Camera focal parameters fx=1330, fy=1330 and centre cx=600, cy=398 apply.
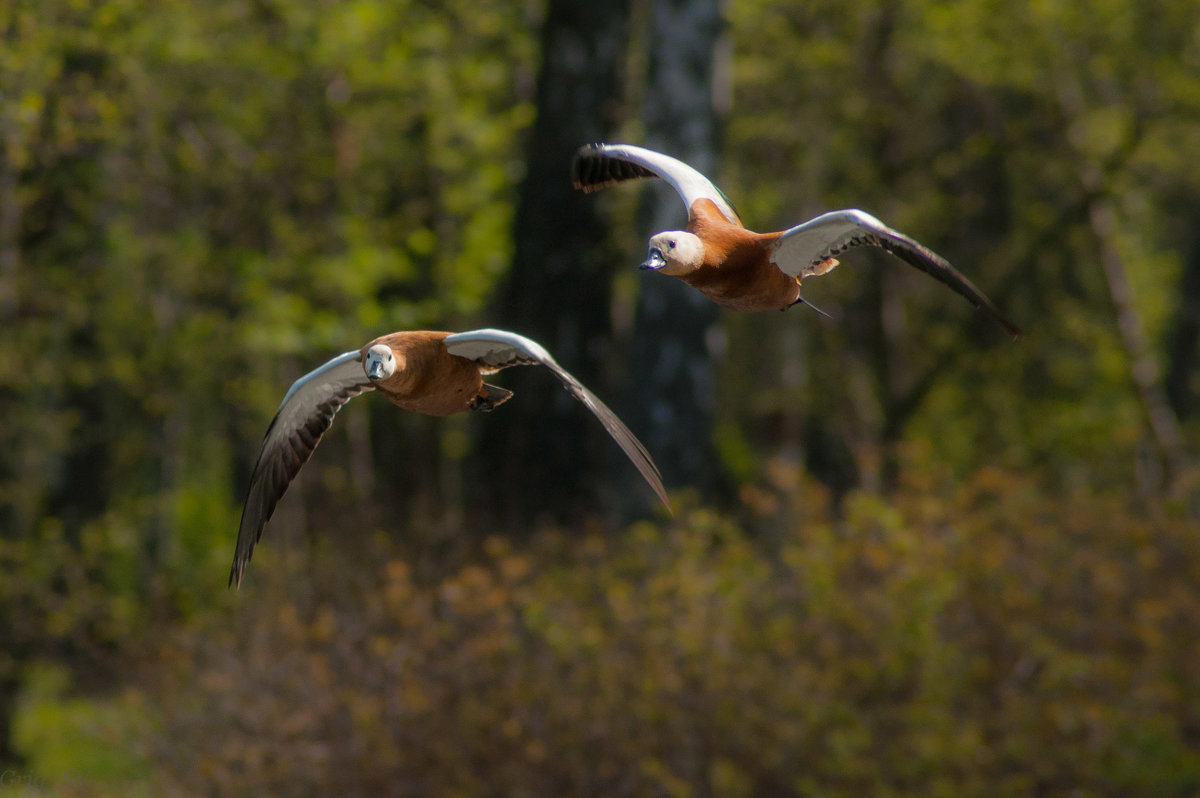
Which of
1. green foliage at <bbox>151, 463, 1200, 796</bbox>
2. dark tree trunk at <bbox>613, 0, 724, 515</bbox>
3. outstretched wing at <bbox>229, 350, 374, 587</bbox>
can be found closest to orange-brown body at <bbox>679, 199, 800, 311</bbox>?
outstretched wing at <bbox>229, 350, 374, 587</bbox>

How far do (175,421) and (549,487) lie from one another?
7.81 meters

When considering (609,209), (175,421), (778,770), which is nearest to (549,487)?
(609,209)

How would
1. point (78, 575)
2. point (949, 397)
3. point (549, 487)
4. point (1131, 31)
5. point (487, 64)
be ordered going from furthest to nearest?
point (949, 397)
point (1131, 31)
point (487, 64)
point (78, 575)
point (549, 487)

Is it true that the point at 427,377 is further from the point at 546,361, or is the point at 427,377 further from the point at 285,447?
the point at 285,447

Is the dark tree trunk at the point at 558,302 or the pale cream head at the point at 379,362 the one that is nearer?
the pale cream head at the point at 379,362

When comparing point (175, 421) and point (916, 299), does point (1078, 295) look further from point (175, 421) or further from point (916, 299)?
point (175, 421)

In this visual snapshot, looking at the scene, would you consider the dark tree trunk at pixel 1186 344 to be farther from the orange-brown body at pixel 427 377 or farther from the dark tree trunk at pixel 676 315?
the orange-brown body at pixel 427 377

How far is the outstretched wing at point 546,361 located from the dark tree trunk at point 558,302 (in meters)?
5.92

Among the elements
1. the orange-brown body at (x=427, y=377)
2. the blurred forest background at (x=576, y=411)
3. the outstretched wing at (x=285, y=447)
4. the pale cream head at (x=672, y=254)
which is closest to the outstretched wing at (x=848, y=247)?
the pale cream head at (x=672, y=254)

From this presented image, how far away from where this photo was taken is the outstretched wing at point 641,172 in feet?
8.41

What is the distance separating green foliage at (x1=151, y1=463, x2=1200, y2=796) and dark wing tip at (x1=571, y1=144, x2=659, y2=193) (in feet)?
11.7

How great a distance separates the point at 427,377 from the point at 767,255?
599 mm

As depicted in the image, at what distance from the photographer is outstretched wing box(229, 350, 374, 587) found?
279 cm

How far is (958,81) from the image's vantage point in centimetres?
1555
